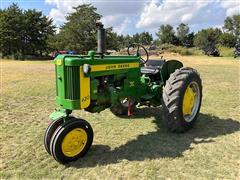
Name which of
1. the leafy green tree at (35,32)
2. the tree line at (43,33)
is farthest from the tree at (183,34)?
the leafy green tree at (35,32)

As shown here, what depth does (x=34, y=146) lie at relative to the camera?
5.29m

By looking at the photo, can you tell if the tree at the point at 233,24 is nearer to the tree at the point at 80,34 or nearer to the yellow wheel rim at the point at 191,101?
the tree at the point at 80,34

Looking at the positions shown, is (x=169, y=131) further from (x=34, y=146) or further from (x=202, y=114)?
(x=34, y=146)

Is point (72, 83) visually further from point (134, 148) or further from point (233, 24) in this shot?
point (233, 24)

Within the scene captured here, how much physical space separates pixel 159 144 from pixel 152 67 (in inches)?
88.5

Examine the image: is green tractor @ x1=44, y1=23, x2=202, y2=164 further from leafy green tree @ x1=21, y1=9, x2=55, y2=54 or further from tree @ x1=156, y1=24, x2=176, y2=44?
tree @ x1=156, y1=24, x2=176, y2=44

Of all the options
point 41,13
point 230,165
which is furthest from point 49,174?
point 41,13

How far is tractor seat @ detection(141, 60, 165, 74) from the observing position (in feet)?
22.6

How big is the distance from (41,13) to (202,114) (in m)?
47.1

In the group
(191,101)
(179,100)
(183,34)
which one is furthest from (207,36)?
(179,100)

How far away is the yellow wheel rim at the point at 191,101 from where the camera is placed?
6.02m

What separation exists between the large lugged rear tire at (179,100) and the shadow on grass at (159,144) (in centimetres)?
21

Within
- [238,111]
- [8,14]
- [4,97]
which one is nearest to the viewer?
[238,111]

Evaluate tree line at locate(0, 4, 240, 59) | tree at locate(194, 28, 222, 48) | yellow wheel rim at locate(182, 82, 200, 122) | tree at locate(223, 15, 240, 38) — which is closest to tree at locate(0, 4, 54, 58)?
tree line at locate(0, 4, 240, 59)
